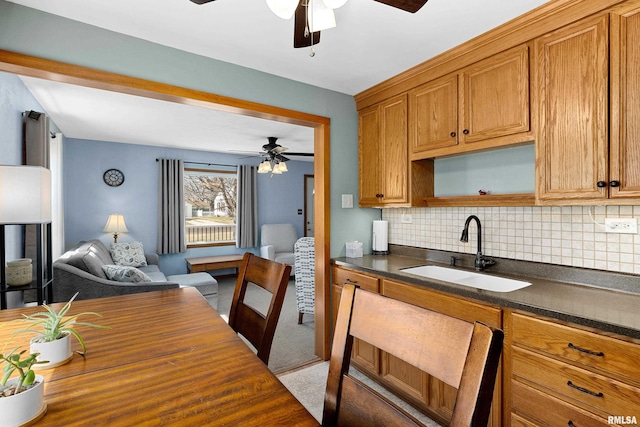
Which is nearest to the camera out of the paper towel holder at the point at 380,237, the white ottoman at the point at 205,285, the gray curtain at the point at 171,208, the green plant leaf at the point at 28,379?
the green plant leaf at the point at 28,379

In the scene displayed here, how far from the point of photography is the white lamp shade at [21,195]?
6.31ft

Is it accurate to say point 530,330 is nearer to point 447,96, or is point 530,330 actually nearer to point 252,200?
point 447,96

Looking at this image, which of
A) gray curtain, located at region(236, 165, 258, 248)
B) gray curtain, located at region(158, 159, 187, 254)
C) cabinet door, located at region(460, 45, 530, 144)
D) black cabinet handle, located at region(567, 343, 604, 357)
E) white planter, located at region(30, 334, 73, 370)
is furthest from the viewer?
gray curtain, located at region(236, 165, 258, 248)

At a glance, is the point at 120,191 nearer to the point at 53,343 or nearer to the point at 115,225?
the point at 115,225

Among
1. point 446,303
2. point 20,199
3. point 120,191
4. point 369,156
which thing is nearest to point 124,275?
point 20,199

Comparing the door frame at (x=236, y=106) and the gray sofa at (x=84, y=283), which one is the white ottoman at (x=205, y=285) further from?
the door frame at (x=236, y=106)

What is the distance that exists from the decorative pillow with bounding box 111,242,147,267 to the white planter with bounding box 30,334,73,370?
428cm

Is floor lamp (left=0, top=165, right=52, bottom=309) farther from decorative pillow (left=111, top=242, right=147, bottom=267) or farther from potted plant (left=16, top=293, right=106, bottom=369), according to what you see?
decorative pillow (left=111, top=242, right=147, bottom=267)

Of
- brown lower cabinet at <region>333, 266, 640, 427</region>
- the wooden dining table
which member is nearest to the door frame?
brown lower cabinet at <region>333, 266, 640, 427</region>

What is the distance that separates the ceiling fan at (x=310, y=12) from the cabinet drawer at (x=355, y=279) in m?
1.63

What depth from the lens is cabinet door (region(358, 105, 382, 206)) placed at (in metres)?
2.88

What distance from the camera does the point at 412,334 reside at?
2.40 ft

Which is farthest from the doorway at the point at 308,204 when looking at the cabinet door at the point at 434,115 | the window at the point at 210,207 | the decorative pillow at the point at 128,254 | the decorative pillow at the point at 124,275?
the cabinet door at the point at 434,115

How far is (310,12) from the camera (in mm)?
1353
